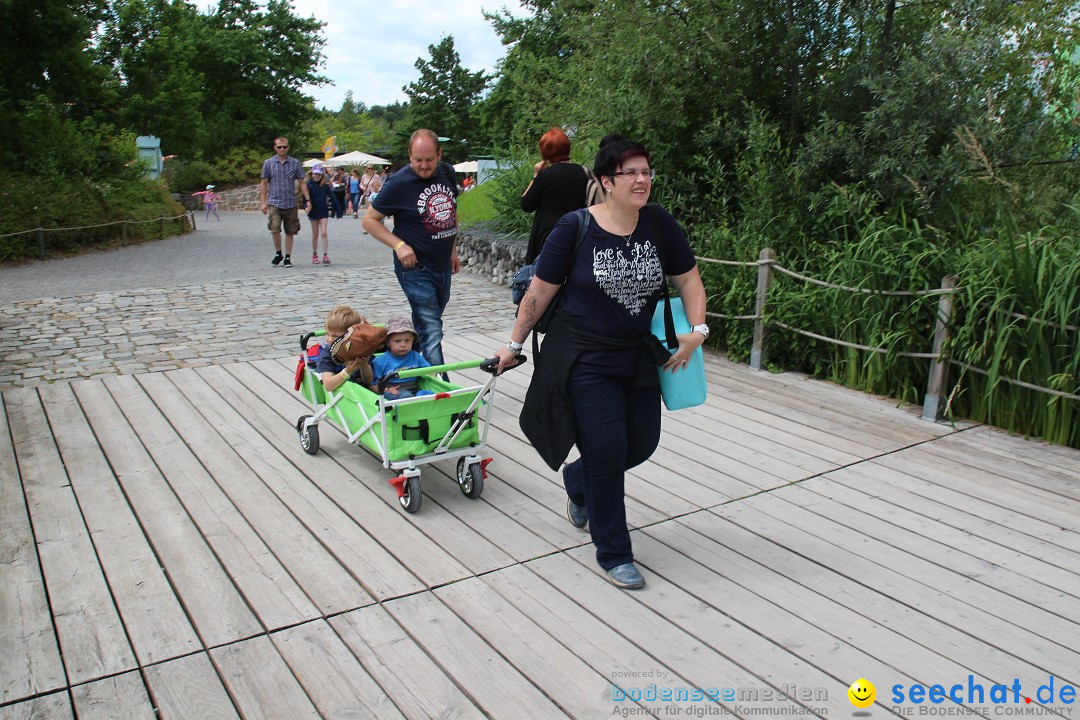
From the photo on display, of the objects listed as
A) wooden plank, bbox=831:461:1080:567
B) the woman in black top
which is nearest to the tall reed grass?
wooden plank, bbox=831:461:1080:567

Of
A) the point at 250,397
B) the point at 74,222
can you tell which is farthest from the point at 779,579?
the point at 74,222

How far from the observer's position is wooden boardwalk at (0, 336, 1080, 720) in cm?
312

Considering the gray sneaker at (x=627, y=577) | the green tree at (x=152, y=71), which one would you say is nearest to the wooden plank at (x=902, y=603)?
the gray sneaker at (x=627, y=577)

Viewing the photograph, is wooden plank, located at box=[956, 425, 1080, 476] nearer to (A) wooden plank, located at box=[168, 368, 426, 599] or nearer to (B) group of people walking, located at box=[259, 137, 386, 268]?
(A) wooden plank, located at box=[168, 368, 426, 599]

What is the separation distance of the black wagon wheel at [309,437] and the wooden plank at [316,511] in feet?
0.23

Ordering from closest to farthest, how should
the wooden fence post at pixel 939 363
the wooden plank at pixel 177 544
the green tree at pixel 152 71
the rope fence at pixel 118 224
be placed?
the wooden plank at pixel 177 544 < the wooden fence post at pixel 939 363 < the rope fence at pixel 118 224 < the green tree at pixel 152 71

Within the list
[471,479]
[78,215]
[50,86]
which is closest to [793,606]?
[471,479]

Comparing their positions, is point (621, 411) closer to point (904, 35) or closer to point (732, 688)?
point (732, 688)

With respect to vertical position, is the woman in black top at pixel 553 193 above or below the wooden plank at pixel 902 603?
above

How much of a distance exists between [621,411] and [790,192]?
5.31 metres

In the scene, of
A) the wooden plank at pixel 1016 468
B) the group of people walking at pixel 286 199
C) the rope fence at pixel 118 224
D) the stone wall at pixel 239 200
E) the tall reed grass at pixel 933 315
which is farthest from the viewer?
the stone wall at pixel 239 200

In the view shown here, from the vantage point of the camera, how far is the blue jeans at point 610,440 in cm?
368

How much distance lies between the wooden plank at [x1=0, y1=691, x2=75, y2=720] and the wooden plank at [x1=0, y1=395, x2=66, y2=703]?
47 mm

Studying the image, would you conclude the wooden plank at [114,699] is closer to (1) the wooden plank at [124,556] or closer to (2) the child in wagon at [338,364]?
(1) the wooden plank at [124,556]
